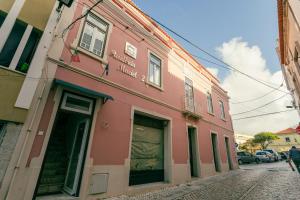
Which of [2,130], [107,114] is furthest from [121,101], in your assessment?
[2,130]

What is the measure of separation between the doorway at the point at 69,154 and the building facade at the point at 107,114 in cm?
3

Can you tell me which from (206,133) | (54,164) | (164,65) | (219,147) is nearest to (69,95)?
(54,164)

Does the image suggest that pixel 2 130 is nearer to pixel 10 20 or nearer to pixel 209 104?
pixel 10 20

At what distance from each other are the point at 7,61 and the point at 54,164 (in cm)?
373

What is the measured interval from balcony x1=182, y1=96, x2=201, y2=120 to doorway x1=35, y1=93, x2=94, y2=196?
625 centimetres

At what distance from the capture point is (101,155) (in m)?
5.60

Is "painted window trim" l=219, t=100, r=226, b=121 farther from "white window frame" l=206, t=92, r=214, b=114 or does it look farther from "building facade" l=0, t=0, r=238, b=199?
"building facade" l=0, t=0, r=238, b=199

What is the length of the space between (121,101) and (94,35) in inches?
Result: 121

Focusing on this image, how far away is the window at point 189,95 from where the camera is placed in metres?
11.2

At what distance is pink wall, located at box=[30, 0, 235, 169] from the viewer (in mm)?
5670

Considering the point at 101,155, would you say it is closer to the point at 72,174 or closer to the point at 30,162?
the point at 72,174

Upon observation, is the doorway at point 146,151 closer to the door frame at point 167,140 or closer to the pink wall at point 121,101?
the door frame at point 167,140

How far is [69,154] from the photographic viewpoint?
6098 mm

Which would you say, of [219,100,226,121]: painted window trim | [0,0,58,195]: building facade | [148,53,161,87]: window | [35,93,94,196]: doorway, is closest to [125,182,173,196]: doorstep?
[35,93,94,196]: doorway
